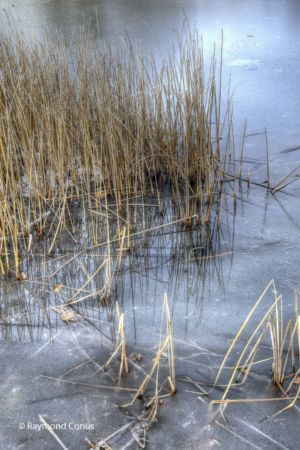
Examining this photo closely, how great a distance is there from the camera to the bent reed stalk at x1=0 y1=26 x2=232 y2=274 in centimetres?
236

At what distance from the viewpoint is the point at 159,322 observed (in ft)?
6.00

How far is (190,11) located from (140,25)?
73cm

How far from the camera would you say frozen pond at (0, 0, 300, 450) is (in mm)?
1446

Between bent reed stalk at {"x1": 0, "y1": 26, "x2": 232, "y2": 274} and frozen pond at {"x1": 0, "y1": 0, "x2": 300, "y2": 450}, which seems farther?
bent reed stalk at {"x1": 0, "y1": 26, "x2": 232, "y2": 274}

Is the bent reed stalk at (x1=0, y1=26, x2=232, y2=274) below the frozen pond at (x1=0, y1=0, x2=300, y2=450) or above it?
above

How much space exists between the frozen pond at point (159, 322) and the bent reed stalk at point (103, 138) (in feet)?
0.49

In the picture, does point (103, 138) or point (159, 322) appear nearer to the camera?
point (159, 322)

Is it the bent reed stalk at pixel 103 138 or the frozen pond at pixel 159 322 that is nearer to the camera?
the frozen pond at pixel 159 322

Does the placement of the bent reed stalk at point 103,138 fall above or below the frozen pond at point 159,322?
above

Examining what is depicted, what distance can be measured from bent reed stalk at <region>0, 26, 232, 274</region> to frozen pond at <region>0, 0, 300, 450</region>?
0.15 metres

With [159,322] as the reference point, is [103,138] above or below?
above

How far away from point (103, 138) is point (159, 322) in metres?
0.99

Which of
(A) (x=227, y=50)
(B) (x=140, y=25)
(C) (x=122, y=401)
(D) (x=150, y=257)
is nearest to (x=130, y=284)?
(D) (x=150, y=257)

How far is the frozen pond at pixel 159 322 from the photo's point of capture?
1446mm
